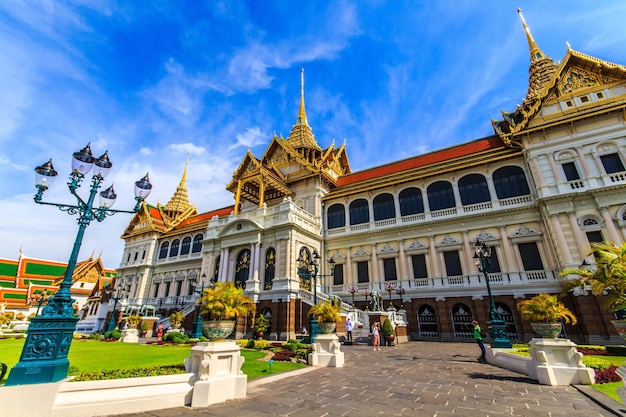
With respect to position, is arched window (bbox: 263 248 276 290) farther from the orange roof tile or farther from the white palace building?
the orange roof tile

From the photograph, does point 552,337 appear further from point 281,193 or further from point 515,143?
point 281,193

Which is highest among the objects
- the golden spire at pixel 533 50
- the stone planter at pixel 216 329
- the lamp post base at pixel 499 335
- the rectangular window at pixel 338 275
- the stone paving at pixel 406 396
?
the golden spire at pixel 533 50

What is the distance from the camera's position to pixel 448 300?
18.8 m

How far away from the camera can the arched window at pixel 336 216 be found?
25.1 metres

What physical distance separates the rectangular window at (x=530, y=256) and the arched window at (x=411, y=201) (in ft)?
21.9

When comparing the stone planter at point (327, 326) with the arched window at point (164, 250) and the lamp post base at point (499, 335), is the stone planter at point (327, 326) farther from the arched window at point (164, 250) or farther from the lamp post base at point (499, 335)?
the arched window at point (164, 250)

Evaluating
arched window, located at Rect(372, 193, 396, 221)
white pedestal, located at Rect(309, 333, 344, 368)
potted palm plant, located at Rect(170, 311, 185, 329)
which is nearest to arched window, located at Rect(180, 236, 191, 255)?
potted palm plant, located at Rect(170, 311, 185, 329)

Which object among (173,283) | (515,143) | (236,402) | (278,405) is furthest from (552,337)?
(173,283)

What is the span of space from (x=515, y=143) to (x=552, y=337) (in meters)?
17.3

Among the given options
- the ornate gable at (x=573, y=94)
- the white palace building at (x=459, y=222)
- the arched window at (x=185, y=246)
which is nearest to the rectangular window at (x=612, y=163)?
the white palace building at (x=459, y=222)

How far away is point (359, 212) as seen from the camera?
24703 millimetres

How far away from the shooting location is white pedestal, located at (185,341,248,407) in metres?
5.09

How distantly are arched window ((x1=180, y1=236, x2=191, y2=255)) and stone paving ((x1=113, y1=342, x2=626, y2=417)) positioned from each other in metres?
29.9

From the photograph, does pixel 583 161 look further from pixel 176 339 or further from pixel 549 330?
pixel 176 339
